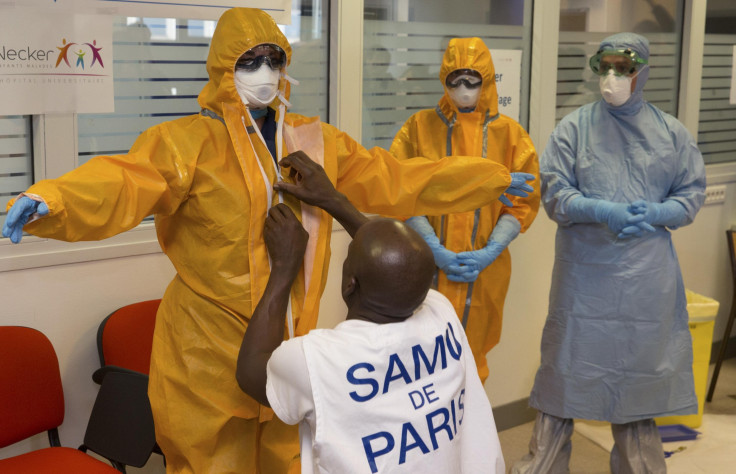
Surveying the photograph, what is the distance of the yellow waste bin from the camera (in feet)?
11.9

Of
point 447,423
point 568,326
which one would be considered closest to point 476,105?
point 568,326

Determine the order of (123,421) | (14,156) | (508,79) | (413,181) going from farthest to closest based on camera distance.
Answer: (508,79), (14,156), (123,421), (413,181)

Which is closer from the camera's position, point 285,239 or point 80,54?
point 285,239

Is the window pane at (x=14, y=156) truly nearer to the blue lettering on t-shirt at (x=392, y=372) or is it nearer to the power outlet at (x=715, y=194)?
the blue lettering on t-shirt at (x=392, y=372)

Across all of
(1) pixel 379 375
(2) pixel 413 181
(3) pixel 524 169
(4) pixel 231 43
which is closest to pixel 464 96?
(3) pixel 524 169

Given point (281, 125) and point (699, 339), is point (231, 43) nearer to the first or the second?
point (281, 125)

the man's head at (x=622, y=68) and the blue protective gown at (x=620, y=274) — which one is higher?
the man's head at (x=622, y=68)

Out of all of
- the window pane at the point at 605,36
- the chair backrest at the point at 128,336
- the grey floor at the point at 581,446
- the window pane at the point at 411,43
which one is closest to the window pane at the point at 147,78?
the chair backrest at the point at 128,336

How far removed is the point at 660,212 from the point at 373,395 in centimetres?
184

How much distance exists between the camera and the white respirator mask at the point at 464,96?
9.05 feet

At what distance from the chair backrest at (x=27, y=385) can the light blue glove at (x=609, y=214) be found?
1779mm

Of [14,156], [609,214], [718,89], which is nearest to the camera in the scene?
[14,156]

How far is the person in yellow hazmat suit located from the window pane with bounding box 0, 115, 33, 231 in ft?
3.91

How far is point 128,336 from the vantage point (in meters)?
2.54
